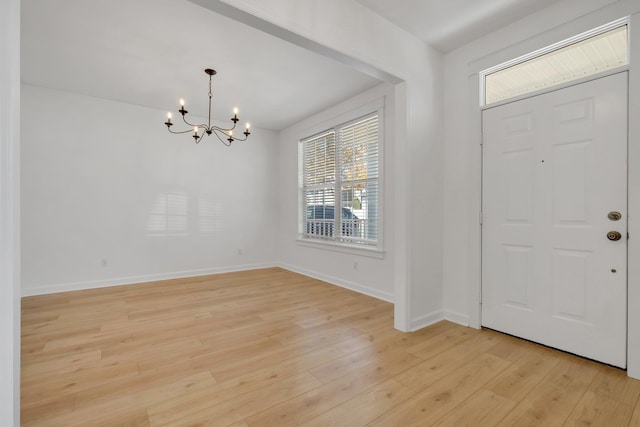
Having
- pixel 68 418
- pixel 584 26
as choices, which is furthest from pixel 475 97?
pixel 68 418

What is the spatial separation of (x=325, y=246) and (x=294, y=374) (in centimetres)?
296

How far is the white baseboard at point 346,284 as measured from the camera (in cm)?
391

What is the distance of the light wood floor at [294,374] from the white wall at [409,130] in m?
0.45

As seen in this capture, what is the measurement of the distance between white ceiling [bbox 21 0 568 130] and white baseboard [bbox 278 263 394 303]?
287cm

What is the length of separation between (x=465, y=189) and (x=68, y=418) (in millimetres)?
3538

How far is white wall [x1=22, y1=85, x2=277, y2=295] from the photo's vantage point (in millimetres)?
4148

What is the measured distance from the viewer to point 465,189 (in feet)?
9.82

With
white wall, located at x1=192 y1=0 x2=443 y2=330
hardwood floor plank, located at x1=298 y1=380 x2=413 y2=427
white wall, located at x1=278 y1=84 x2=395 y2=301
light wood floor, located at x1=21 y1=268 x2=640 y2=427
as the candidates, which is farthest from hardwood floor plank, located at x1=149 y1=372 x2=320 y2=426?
white wall, located at x1=278 y1=84 x2=395 y2=301

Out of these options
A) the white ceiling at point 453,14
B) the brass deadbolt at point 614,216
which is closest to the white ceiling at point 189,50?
the white ceiling at point 453,14

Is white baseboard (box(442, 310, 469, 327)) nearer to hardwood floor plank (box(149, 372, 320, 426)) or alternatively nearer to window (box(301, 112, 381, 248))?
window (box(301, 112, 381, 248))

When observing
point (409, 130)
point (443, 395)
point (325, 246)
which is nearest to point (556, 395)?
point (443, 395)

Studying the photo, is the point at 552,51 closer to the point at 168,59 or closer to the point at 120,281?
the point at 168,59
